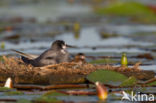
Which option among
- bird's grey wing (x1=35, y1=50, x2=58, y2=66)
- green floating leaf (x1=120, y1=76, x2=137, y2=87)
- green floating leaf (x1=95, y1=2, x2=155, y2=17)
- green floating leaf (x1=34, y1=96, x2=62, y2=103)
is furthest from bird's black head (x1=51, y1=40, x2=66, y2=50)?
green floating leaf (x1=95, y1=2, x2=155, y2=17)

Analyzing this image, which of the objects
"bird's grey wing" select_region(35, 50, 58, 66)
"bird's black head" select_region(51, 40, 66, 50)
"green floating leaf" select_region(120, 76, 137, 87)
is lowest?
"green floating leaf" select_region(120, 76, 137, 87)

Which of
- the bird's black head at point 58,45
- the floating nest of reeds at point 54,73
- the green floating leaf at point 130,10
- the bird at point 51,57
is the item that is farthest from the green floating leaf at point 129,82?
the green floating leaf at point 130,10

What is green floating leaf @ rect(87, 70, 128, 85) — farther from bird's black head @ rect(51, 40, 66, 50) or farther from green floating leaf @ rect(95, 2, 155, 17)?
green floating leaf @ rect(95, 2, 155, 17)

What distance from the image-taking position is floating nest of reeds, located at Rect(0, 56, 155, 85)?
7715mm

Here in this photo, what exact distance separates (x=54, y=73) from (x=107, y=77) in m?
0.99

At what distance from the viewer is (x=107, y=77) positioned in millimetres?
7586

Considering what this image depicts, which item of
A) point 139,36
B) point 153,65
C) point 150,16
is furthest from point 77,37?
point 150,16

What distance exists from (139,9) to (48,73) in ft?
63.6

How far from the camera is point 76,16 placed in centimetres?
2858

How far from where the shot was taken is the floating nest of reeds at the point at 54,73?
7715mm

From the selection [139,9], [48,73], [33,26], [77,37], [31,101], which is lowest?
[31,101]

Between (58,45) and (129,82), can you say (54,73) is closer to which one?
(58,45)

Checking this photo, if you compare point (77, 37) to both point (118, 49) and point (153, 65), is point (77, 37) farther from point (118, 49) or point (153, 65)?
point (153, 65)

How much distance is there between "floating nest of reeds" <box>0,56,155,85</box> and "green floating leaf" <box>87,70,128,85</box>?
0.75ft
